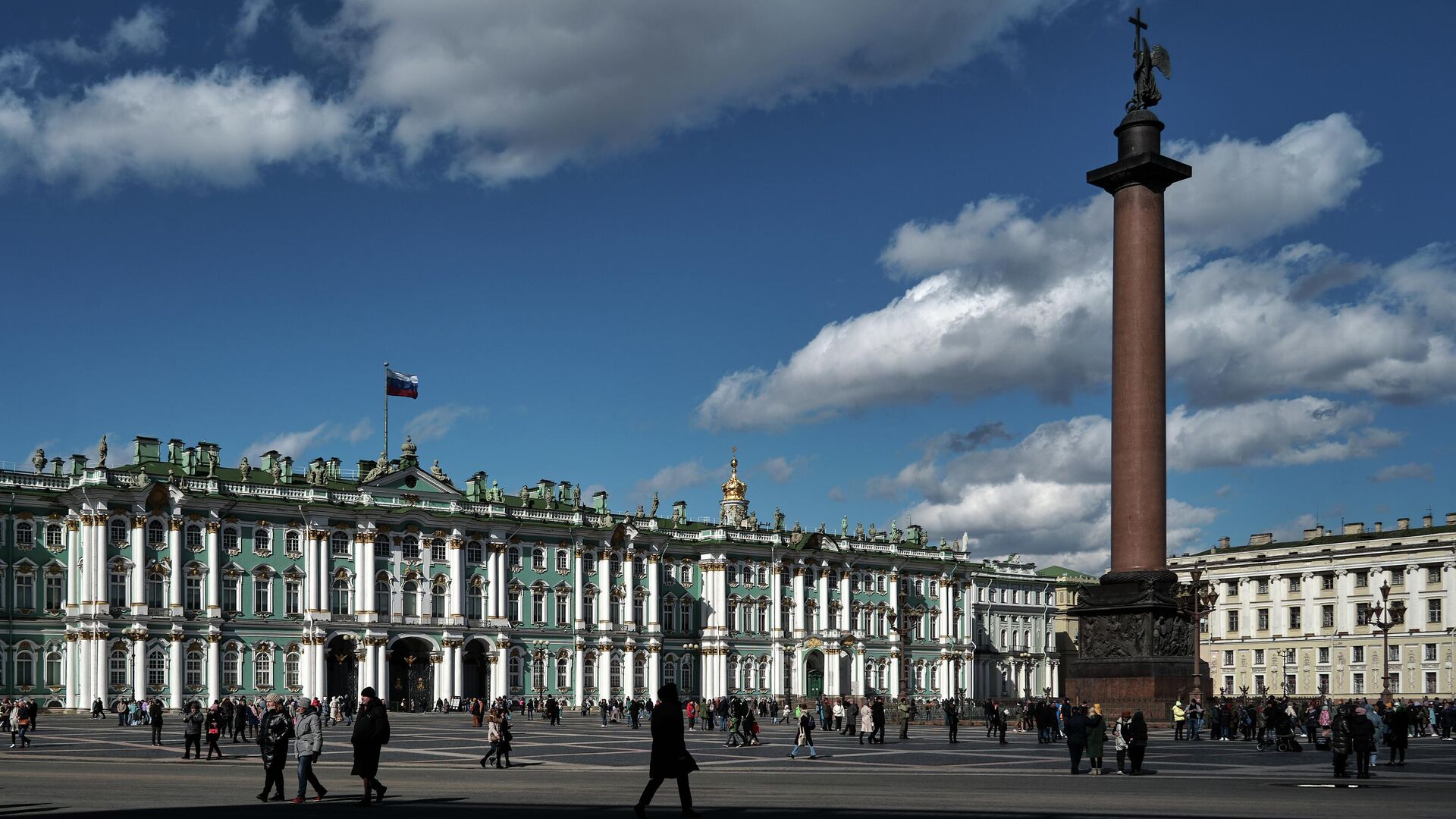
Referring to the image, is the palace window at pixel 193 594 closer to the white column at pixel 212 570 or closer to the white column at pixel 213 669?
the white column at pixel 212 570

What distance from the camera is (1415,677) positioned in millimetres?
117625

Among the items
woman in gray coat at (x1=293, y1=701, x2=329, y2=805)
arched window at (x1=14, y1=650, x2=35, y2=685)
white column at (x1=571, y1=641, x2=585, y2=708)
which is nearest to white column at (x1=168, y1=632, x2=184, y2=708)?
arched window at (x1=14, y1=650, x2=35, y2=685)

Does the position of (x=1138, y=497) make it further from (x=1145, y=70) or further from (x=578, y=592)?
(x=578, y=592)

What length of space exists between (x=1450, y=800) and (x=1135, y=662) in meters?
22.6

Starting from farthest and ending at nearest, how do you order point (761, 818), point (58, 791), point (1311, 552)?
point (1311, 552) → point (58, 791) → point (761, 818)

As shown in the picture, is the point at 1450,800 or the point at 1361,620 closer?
the point at 1450,800

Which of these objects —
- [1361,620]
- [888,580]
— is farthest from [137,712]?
[1361,620]

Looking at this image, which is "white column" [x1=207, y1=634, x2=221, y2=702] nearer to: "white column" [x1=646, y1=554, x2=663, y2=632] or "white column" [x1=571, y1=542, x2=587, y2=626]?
"white column" [x1=571, y1=542, x2=587, y2=626]

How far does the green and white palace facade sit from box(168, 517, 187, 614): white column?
0.32 feet

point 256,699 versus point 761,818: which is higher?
point 761,818

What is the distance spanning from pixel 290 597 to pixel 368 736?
75.1 meters

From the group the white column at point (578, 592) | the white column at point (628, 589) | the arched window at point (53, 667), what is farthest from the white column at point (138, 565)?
the white column at point (628, 589)

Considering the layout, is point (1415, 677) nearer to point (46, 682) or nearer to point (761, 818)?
point (46, 682)

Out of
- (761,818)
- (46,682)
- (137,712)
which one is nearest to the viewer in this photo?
(761,818)
